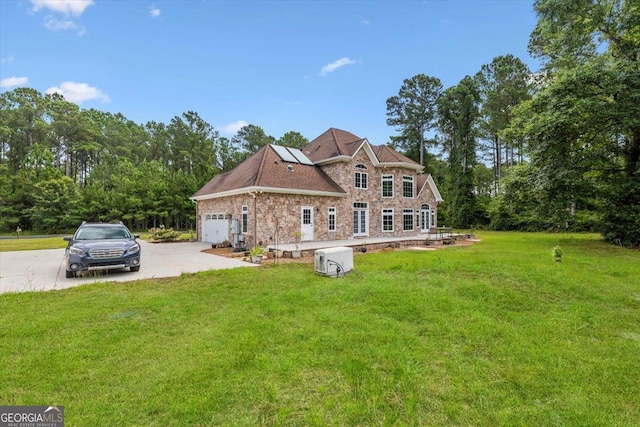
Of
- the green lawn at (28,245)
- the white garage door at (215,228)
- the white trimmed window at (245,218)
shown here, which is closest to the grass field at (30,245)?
the green lawn at (28,245)

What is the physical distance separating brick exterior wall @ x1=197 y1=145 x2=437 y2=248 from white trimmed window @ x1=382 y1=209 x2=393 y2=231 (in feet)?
0.83

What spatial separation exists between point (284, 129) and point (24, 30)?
32.9 meters

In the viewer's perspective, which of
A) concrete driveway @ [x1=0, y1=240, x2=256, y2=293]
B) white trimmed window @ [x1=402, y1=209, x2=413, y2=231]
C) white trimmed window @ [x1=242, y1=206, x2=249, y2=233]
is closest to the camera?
concrete driveway @ [x1=0, y1=240, x2=256, y2=293]

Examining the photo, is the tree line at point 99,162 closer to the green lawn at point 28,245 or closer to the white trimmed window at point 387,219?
the green lawn at point 28,245

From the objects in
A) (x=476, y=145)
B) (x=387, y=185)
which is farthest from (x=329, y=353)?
(x=476, y=145)

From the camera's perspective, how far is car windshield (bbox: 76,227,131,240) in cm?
928

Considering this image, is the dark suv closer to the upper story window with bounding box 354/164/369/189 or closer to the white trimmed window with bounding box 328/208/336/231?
the white trimmed window with bounding box 328/208/336/231

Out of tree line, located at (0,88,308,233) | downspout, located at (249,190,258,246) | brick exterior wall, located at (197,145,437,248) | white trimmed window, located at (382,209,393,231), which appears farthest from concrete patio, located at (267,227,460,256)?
tree line, located at (0,88,308,233)

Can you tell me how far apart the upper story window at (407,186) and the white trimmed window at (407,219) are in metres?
1.18

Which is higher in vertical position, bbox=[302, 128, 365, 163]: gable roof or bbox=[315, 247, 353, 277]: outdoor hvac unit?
bbox=[302, 128, 365, 163]: gable roof

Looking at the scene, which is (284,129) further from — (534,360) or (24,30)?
(534,360)

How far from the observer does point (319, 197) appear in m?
17.1

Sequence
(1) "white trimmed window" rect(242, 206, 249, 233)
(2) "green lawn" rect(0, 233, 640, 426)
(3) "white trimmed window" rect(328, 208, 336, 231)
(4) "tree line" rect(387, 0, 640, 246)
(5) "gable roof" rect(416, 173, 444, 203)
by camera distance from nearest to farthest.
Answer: (2) "green lawn" rect(0, 233, 640, 426)
(4) "tree line" rect(387, 0, 640, 246)
(1) "white trimmed window" rect(242, 206, 249, 233)
(3) "white trimmed window" rect(328, 208, 336, 231)
(5) "gable roof" rect(416, 173, 444, 203)

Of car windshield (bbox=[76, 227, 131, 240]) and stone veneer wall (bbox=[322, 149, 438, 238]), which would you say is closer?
car windshield (bbox=[76, 227, 131, 240])
